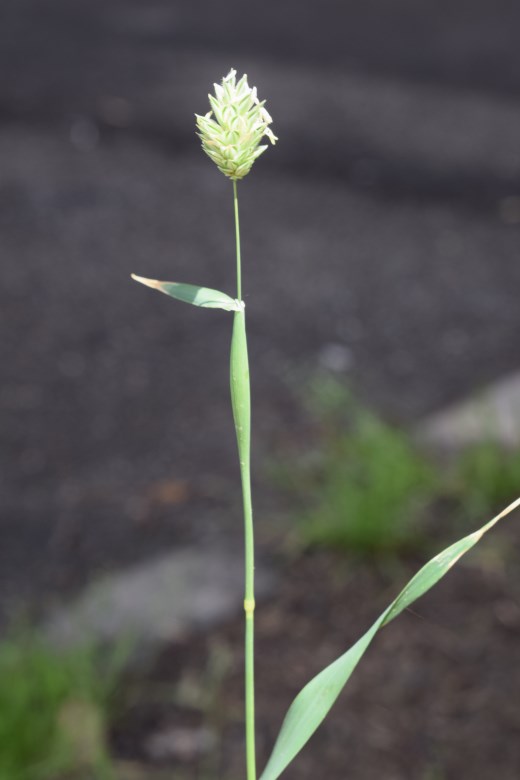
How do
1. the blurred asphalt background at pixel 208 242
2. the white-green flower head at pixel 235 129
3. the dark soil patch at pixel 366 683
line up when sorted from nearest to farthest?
the white-green flower head at pixel 235 129
the dark soil patch at pixel 366 683
the blurred asphalt background at pixel 208 242

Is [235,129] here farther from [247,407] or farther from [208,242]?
[208,242]

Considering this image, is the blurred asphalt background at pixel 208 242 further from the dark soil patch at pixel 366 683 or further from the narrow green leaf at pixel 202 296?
the narrow green leaf at pixel 202 296

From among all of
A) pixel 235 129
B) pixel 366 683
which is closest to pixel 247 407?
pixel 235 129

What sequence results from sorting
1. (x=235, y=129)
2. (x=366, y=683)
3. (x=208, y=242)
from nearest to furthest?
(x=235, y=129) → (x=366, y=683) → (x=208, y=242)

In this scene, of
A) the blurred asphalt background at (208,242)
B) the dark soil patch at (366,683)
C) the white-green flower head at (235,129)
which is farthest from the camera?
the blurred asphalt background at (208,242)

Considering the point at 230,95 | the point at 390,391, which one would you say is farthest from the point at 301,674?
the point at 230,95

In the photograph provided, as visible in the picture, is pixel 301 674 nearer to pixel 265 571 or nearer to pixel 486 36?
pixel 265 571

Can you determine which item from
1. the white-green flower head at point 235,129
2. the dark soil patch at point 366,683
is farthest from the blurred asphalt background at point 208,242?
the white-green flower head at point 235,129
